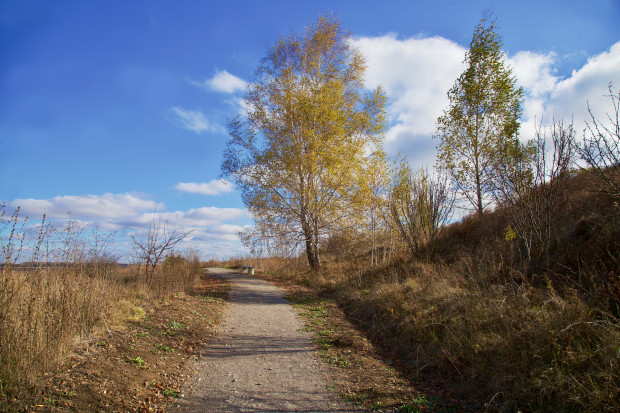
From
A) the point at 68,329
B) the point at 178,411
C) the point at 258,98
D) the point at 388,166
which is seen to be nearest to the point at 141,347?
the point at 68,329

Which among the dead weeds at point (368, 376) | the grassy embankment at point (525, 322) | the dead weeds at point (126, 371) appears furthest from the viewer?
the dead weeds at point (368, 376)

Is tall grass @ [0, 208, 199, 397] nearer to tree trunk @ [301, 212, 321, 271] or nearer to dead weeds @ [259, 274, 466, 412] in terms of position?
dead weeds @ [259, 274, 466, 412]

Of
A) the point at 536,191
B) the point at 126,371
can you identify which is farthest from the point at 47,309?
the point at 536,191

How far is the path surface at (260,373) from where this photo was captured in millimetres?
4426

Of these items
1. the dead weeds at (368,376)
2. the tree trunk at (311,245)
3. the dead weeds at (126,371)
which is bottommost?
the dead weeds at (368,376)

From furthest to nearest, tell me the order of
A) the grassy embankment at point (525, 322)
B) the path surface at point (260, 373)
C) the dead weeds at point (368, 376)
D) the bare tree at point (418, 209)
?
the bare tree at point (418, 209), the dead weeds at point (368, 376), the path surface at point (260, 373), the grassy embankment at point (525, 322)

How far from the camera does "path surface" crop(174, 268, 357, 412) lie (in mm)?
4426

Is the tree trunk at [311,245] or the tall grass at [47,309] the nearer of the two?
the tall grass at [47,309]

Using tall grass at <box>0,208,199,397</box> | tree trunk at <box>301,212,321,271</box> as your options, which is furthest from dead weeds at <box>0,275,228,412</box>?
tree trunk at <box>301,212,321,271</box>

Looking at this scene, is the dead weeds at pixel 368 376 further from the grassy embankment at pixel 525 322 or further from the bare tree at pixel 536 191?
the bare tree at pixel 536 191

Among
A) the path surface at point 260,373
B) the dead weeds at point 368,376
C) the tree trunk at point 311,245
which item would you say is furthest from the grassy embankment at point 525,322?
the tree trunk at point 311,245

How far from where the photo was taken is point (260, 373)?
548cm

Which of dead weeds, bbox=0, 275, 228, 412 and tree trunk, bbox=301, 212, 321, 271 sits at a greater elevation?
tree trunk, bbox=301, 212, 321, 271

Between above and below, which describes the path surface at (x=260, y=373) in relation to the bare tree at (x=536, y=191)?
below
